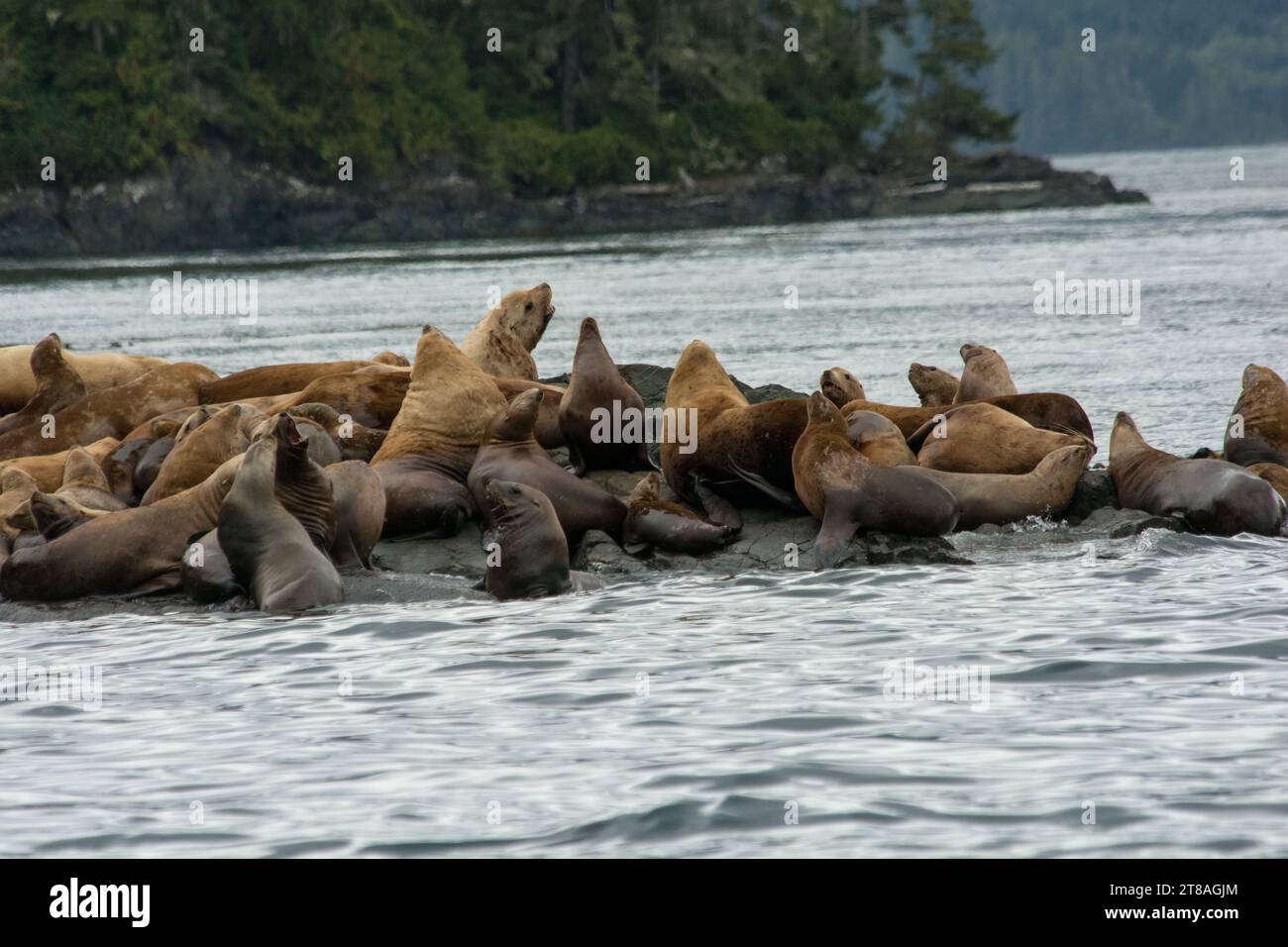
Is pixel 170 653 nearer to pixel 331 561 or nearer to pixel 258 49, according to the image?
pixel 331 561

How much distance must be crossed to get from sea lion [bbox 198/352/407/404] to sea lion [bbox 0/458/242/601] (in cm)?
345

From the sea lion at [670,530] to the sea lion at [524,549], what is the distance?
76 cm

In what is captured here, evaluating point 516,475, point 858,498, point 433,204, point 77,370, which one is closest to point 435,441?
point 516,475

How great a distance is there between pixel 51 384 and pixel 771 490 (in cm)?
646

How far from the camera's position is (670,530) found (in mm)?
10453

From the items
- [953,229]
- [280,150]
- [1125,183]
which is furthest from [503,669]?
[1125,183]

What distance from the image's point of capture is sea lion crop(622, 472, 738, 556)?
10.5 m

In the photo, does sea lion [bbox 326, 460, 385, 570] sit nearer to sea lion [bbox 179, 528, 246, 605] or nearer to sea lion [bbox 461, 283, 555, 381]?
sea lion [bbox 179, 528, 246, 605]

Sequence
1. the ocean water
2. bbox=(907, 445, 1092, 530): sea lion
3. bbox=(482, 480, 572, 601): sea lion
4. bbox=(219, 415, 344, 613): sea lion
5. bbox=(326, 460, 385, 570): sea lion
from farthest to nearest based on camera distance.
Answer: bbox=(907, 445, 1092, 530): sea lion
bbox=(326, 460, 385, 570): sea lion
bbox=(482, 480, 572, 601): sea lion
bbox=(219, 415, 344, 613): sea lion
the ocean water

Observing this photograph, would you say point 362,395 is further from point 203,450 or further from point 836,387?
point 836,387

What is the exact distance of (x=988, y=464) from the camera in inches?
442

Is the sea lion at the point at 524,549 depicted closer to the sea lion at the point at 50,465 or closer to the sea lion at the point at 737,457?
the sea lion at the point at 737,457

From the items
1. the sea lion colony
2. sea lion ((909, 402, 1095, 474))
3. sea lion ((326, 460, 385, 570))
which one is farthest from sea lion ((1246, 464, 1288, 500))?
sea lion ((326, 460, 385, 570))

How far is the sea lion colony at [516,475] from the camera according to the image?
9.69m
